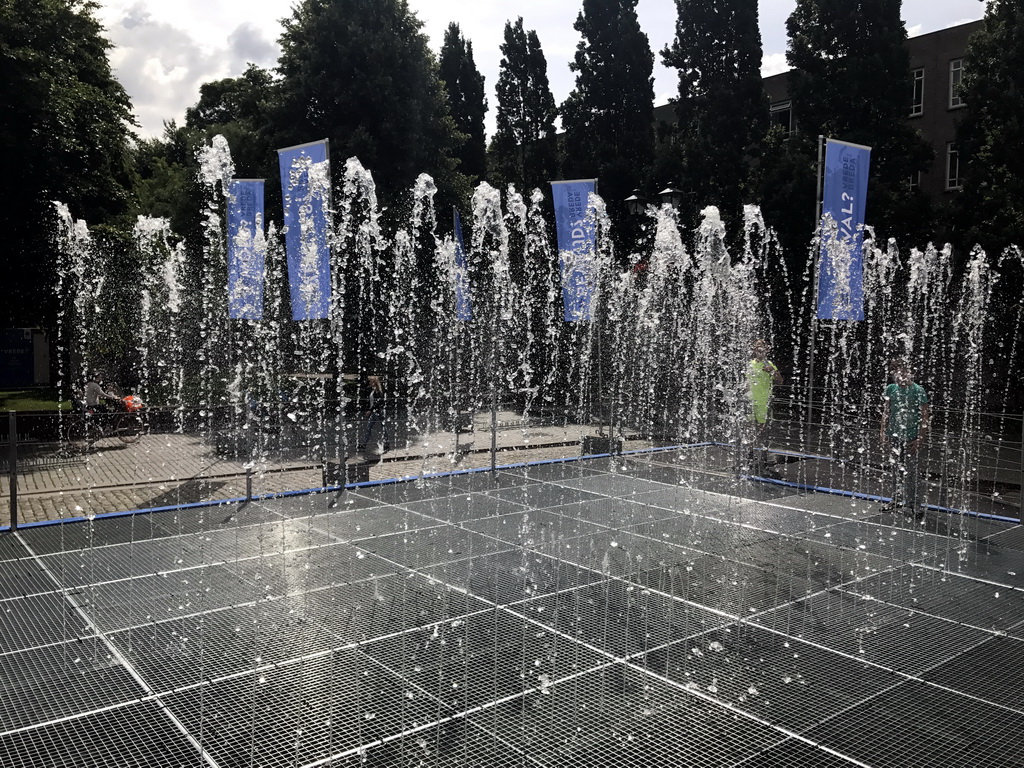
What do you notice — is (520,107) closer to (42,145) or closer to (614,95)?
(614,95)

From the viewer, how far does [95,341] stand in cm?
2192

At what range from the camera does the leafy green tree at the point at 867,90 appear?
23734 mm

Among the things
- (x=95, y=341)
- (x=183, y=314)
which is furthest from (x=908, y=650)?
(x=183, y=314)

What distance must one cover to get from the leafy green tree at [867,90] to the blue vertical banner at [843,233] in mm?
8910

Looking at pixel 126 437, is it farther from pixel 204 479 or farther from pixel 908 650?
pixel 908 650

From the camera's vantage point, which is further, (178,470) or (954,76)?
(954,76)

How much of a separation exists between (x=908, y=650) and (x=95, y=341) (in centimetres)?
2193

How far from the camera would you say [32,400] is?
75.6 ft

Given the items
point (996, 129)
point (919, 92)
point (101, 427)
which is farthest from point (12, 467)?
point (919, 92)

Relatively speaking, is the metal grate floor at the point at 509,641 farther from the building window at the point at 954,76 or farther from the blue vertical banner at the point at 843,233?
the building window at the point at 954,76

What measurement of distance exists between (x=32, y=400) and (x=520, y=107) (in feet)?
77.6

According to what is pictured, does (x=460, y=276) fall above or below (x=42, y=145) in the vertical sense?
below

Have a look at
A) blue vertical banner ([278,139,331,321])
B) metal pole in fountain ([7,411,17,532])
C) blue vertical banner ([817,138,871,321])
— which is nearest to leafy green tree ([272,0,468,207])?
blue vertical banner ([278,139,331,321])

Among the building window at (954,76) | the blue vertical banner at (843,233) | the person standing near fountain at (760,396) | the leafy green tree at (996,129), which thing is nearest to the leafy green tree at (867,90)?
the leafy green tree at (996,129)
